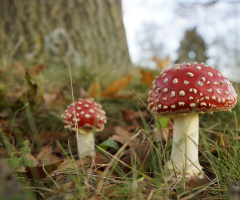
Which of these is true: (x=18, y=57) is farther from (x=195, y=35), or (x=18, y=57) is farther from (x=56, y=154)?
(x=195, y=35)

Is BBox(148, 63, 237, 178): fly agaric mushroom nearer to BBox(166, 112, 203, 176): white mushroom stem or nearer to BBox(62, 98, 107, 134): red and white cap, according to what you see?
BBox(166, 112, 203, 176): white mushroom stem

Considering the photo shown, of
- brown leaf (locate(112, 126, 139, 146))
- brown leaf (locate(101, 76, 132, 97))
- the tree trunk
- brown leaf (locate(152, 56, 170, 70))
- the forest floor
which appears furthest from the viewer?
brown leaf (locate(152, 56, 170, 70))

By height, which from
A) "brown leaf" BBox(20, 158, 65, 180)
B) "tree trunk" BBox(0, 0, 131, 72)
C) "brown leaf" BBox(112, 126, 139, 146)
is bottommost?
"brown leaf" BBox(112, 126, 139, 146)

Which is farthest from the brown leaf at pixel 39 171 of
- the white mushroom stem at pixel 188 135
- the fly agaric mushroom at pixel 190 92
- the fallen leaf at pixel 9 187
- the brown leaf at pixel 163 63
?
the brown leaf at pixel 163 63

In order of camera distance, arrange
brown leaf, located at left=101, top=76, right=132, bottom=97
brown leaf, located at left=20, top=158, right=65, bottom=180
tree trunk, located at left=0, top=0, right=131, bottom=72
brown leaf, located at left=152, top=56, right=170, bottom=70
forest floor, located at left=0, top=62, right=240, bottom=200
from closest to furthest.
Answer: forest floor, located at left=0, top=62, right=240, bottom=200 < brown leaf, located at left=20, top=158, right=65, bottom=180 < brown leaf, located at left=101, top=76, right=132, bottom=97 < tree trunk, located at left=0, top=0, right=131, bottom=72 < brown leaf, located at left=152, top=56, right=170, bottom=70

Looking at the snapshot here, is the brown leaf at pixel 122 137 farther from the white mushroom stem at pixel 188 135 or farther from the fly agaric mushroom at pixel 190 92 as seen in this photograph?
the fly agaric mushroom at pixel 190 92

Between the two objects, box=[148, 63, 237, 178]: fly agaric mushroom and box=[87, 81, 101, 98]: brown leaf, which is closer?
box=[148, 63, 237, 178]: fly agaric mushroom

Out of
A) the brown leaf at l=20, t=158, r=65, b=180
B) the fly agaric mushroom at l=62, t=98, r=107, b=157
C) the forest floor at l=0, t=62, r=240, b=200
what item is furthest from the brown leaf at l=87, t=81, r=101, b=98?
the brown leaf at l=20, t=158, r=65, b=180

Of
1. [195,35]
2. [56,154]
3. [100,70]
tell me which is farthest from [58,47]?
[195,35]
